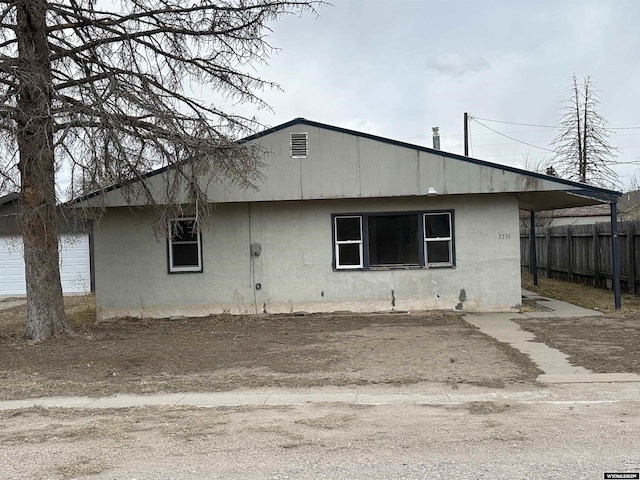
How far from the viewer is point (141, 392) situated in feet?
27.5

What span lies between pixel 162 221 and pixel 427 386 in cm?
658

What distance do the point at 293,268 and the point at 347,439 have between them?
9843mm

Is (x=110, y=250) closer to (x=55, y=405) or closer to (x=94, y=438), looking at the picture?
(x=55, y=405)

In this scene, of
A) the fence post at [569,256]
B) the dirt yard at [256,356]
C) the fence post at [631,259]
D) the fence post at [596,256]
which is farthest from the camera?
the fence post at [569,256]

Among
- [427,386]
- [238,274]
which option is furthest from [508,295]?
A: [427,386]

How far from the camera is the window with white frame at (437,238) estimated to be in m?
15.7

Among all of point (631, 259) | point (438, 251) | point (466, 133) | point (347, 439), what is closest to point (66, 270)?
point (438, 251)

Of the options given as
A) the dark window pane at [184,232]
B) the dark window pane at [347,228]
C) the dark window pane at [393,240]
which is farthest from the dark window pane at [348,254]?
the dark window pane at [184,232]

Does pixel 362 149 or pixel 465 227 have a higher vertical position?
pixel 362 149

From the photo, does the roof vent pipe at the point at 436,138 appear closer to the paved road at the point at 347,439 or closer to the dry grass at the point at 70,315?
the dry grass at the point at 70,315

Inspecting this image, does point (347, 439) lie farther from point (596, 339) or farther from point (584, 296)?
point (584, 296)

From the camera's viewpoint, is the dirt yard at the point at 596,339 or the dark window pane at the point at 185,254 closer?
the dirt yard at the point at 596,339

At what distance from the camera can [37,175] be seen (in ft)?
38.6

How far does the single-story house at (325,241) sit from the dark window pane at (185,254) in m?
0.02
